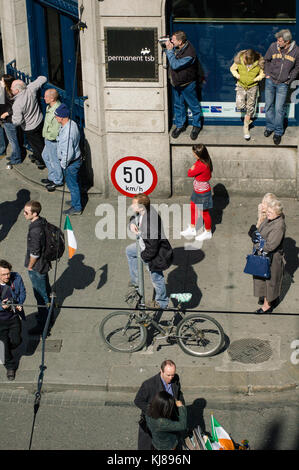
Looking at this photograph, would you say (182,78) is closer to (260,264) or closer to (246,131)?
(246,131)

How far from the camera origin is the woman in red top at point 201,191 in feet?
45.3

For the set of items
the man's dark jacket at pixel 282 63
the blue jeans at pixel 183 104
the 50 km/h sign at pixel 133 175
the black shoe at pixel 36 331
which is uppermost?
the man's dark jacket at pixel 282 63

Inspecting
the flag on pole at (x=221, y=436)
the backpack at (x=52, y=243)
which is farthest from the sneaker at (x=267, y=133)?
the flag on pole at (x=221, y=436)

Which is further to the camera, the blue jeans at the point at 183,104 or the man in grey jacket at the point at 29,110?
the man in grey jacket at the point at 29,110

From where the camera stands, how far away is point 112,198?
15805 mm

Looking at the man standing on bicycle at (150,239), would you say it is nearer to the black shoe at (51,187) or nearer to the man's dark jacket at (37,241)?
the man's dark jacket at (37,241)

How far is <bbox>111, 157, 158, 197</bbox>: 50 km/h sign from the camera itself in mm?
11141

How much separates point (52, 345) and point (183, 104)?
5082 millimetres

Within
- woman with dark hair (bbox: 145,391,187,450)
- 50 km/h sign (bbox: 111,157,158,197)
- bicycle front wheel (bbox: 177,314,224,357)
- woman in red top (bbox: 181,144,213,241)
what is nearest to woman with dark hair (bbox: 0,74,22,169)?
woman in red top (bbox: 181,144,213,241)

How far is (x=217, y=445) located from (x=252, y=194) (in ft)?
22.1

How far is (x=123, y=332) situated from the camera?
12023 millimetres

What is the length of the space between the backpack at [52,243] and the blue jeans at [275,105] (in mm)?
4735

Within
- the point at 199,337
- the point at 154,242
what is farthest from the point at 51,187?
the point at 199,337

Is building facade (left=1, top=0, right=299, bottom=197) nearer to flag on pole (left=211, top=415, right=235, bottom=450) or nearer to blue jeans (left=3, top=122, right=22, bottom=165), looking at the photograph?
blue jeans (left=3, top=122, right=22, bottom=165)
